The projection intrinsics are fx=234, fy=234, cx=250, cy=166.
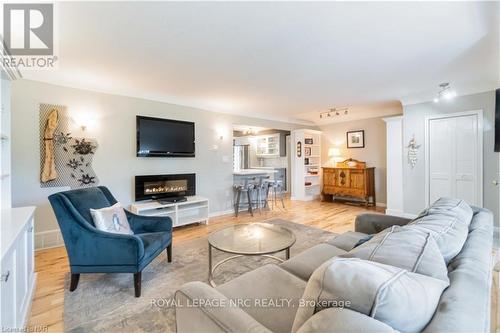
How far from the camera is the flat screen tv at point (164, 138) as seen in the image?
3988 mm

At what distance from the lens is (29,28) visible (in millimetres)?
2143

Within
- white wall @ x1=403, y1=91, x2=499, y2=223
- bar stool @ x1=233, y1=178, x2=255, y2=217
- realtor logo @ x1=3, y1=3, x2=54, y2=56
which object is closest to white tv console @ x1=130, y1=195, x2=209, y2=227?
bar stool @ x1=233, y1=178, x2=255, y2=217

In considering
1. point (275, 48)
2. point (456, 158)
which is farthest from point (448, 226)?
point (456, 158)

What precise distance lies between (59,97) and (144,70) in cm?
137

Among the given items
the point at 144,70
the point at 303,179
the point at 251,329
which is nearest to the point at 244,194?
the point at 303,179

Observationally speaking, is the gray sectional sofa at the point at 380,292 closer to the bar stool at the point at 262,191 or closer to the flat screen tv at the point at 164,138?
the flat screen tv at the point at 164,138

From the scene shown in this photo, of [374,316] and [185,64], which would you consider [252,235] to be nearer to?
[374,316]

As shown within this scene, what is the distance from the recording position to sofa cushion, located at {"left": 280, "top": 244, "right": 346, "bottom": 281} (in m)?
1.56

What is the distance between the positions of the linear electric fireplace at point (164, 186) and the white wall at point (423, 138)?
14.2ft

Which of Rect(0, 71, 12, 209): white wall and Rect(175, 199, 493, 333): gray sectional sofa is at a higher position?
Rect(0, 71, 12, 209): white wall

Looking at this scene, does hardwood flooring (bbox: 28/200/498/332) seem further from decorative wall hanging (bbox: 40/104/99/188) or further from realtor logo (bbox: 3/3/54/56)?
realtor logo (bbox: 3/3/54/56)

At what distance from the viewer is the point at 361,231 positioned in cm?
243

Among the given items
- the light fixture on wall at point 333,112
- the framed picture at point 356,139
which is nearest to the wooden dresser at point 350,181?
the framed picture at point 356,139

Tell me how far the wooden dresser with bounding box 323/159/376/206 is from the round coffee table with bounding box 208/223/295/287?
3972 mm
